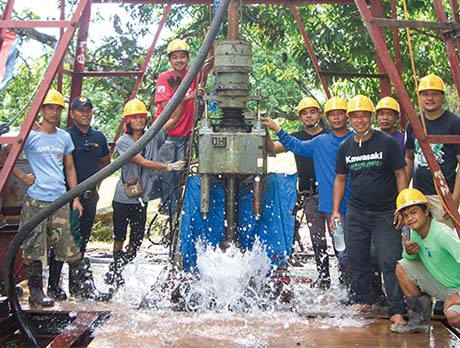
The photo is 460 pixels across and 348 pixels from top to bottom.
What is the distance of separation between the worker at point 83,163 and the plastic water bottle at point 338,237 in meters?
1.91

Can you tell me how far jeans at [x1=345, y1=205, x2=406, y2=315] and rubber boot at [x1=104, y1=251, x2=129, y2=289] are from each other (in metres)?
2.07

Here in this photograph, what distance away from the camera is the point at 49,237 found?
4953 millimetres

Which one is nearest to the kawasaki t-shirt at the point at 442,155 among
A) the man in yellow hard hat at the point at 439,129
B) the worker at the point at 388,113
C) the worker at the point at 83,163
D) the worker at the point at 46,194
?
the man in yellow hard hat at the point at 439,129

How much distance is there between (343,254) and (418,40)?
449cm

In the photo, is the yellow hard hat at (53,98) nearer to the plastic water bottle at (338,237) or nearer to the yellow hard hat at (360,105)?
the yellow hard hat at (360,105)

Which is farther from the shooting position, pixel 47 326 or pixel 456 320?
pixel 47 326

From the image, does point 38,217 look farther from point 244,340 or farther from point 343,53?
point 343,53

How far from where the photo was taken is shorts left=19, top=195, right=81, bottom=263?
480 cm

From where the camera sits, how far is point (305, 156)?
17.4ft

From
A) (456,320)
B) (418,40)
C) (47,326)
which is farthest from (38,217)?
(418,40)

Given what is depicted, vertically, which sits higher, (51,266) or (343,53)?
(343,53)

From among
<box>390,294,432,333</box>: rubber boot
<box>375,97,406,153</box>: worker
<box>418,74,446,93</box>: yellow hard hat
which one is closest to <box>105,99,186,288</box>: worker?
<box>375,97,406,153</box>: worker

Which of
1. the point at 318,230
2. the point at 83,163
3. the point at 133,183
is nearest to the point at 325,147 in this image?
the point at 318,230

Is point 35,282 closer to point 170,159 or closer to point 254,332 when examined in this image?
point 170,159
